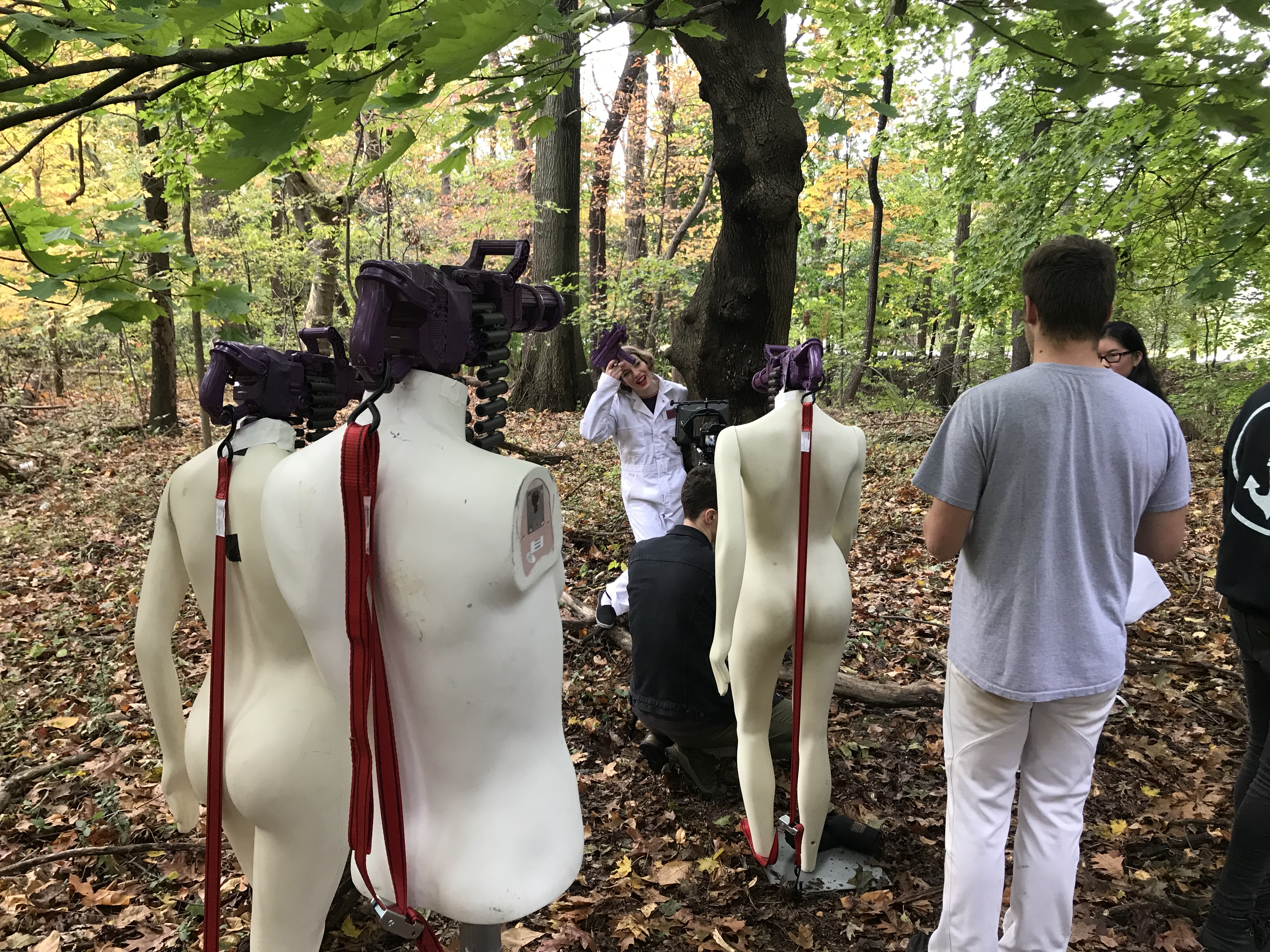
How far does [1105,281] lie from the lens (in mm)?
2021

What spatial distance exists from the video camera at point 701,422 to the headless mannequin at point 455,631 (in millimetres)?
2055

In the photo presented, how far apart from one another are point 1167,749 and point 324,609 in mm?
4290

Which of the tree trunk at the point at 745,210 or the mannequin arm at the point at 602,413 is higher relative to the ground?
the tree trunk at the point at 745,210

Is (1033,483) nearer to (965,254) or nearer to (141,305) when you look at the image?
(141,305)

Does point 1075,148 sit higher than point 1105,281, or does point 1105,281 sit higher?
point 1075,148

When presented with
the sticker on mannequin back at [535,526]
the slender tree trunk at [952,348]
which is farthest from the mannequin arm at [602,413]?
the slender tree trunk at [952,348]

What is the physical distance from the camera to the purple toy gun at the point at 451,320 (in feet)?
4.30

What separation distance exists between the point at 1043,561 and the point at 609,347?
2.15 meters

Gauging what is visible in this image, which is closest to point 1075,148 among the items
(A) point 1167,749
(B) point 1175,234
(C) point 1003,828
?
(B) point 1175,234

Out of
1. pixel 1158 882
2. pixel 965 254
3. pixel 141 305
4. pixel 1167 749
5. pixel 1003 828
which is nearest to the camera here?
pixel 1003 828

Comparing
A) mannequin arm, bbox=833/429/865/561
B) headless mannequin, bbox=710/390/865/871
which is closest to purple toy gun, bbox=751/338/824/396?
headless mannequin, bbox=710/390/865/871

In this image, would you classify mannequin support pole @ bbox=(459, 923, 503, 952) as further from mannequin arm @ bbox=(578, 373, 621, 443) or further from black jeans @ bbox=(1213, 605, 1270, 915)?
mannequin arm @ bbox=(578, 373, 621, 443)

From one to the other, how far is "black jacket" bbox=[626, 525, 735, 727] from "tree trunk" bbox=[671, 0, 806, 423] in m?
0.97

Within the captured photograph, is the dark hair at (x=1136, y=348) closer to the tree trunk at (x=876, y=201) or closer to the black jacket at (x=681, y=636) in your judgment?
the black jacket at (x=681, y=636)
